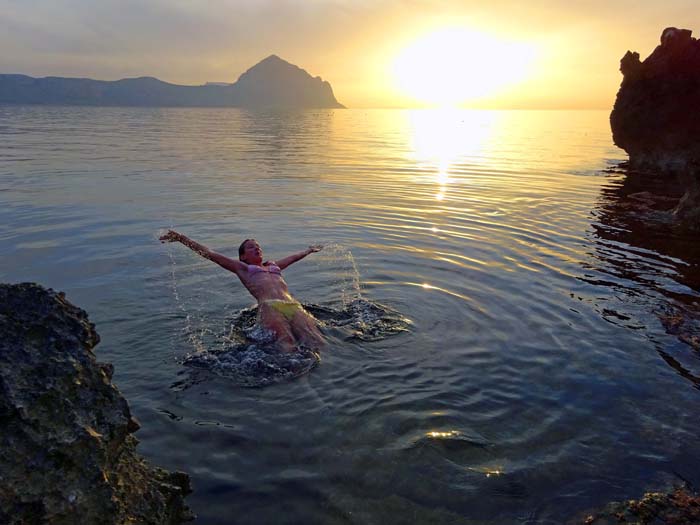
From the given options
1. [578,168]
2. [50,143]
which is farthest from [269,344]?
[50,143]

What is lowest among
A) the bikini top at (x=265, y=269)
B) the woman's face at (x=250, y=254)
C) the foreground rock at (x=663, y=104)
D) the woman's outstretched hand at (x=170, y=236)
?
the bikini top at (x=265, y=269)

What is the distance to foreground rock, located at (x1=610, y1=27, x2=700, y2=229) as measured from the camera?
1264 inches

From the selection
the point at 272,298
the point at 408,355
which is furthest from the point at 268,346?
the point at 408,355

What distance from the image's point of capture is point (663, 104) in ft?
109

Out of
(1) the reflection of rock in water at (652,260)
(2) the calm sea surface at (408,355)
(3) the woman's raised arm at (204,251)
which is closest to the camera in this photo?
(2) the calm sea surface at (408,355)

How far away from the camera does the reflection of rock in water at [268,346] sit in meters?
7.74

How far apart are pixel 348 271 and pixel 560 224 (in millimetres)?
10112

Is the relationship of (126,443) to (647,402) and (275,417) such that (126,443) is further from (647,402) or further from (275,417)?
(647,402)

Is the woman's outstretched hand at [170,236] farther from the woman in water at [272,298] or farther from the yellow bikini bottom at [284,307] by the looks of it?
Answer: the yellow bikini bottom at [284,307]

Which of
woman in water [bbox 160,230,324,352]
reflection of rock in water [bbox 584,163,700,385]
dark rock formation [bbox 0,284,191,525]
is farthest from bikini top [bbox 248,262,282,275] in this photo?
reflection of rock in water [bbox 584,163,700,385]

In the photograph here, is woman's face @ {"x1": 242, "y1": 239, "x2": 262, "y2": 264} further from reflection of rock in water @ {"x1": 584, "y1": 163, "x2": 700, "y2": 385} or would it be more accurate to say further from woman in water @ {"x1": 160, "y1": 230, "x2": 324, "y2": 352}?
reflection of rock in water @ {"x1": 584, "y1": 163, "x2": 700, "y2": 385}

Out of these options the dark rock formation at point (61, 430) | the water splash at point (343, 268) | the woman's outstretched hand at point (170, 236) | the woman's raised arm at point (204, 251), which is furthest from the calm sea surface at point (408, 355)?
the woman's outstretched hand at point (170, 236)

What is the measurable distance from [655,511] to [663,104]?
1396 inches

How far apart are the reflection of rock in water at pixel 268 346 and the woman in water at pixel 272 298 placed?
0.19 metres
